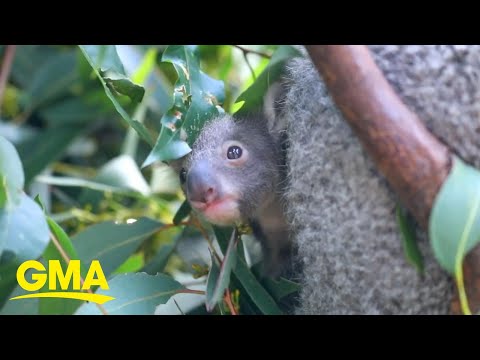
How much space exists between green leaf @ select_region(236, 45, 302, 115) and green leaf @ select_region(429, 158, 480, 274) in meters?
0.61

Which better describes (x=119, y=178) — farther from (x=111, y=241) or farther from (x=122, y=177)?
(x=111, y=241)

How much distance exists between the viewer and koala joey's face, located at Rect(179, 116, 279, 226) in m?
1.63

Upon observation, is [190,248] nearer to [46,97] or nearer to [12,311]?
[12,311]

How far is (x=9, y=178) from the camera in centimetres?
125

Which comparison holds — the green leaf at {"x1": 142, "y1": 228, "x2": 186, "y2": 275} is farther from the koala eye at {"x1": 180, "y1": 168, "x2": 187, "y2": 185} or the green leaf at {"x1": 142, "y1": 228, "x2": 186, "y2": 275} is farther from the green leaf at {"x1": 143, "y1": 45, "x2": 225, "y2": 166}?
the green leaf at {"x1": 143, "y1": 45, "x2": 225, "y2": 166}

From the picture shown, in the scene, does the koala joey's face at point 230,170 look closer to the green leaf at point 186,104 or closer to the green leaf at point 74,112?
the green leaf at point 186,104

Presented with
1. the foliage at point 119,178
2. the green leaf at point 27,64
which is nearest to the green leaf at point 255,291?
the foliage at point 119,178

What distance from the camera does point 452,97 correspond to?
1201 millimetres

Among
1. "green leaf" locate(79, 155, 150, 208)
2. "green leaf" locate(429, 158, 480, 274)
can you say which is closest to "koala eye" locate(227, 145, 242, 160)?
"green leaf" locate(79, 155, 150, 208)

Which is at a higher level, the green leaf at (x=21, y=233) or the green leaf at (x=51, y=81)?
the green leaf at (x=21, y=233)

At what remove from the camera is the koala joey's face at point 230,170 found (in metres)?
1.63

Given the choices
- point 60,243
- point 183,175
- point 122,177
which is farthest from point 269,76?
point 122,177

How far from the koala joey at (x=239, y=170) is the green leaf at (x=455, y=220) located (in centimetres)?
67

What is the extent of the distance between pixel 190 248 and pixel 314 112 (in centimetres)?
78
